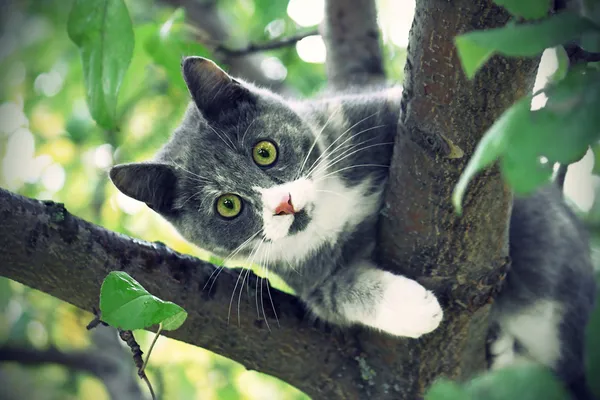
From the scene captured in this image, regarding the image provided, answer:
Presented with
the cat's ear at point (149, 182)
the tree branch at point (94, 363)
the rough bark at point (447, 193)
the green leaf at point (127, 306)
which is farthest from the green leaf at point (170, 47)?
the tree branch at point (94, 363)

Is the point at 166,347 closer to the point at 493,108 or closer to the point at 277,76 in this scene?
the point at 277,76

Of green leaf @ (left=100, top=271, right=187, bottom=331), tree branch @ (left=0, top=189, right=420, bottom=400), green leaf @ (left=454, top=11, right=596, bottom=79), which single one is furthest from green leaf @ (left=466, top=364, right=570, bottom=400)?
tree branch @ (left=0, top=189, right=420, bottom=400)

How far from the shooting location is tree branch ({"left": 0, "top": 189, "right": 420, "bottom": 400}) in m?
1.97

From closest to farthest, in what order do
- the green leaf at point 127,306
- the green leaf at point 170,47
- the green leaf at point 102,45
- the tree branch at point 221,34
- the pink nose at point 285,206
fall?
the green leaf at point 127,306 < the green leaf at point 102,45 < the pink nose at point 285,206 < the green leaf at point 170,47 < the tree branch at point 221,34

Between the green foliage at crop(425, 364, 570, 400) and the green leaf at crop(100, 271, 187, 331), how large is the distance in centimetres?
89

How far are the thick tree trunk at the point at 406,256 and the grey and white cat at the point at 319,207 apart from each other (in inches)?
7.5

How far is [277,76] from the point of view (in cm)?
452

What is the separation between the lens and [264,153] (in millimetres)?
2539

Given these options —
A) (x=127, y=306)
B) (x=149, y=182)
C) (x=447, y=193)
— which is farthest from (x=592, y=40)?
(x=149, y=182)

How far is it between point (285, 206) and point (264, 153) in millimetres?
319

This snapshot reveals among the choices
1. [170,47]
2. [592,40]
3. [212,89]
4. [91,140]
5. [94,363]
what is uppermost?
[592,40]

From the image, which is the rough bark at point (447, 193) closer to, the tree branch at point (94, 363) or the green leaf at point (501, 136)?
the green leaf at point (501, 136)

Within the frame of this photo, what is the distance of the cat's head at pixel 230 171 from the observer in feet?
7.98

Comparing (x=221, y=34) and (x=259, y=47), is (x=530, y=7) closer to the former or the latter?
(x=259, y=47)
